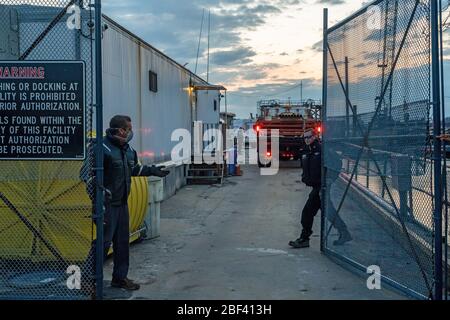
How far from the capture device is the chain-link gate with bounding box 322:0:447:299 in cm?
519

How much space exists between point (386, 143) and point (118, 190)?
315 centimetres

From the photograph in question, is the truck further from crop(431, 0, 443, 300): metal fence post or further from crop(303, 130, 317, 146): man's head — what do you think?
crop(431, 0, 443, 300): metal fence post

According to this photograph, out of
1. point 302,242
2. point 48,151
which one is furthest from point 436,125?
point 48,151

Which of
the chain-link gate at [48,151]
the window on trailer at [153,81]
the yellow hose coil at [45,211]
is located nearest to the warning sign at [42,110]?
the chain-link gate at [48,151]

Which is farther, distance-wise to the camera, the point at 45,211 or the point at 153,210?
the point at 153,210

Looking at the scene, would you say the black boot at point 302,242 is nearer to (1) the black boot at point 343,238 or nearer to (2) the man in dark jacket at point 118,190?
(1) the black boot at point 343,238

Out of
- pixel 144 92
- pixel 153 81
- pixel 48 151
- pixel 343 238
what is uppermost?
pixel 153 81

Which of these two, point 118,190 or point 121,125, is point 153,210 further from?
point 121,125

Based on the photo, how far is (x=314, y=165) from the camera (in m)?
8.16

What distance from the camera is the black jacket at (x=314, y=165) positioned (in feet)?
26.7

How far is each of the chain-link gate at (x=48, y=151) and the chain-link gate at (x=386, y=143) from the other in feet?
10.7

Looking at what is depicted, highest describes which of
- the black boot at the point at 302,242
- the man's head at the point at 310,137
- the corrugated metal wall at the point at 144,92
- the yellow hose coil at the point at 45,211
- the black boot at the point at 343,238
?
the corrugated metal wall at the point at 144,92

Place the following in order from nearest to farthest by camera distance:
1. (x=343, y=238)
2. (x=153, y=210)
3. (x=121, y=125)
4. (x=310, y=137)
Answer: (x=121, y=125), (x=343, y=238), (x=310, y=137), (x=153, y=210)
